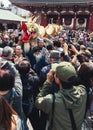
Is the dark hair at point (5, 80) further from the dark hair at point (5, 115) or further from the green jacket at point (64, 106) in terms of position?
the dark hair at point (5, 115)

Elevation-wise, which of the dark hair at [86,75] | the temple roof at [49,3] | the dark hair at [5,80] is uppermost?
the dark hair at [5,80]

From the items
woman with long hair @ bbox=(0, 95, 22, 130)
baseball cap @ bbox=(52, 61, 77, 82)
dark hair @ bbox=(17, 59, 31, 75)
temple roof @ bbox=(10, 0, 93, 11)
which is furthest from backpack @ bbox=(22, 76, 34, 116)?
temple roof @ bbox=(10, 0, 93, 11)

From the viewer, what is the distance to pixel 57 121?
10.1 ft

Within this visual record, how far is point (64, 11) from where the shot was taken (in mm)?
32688

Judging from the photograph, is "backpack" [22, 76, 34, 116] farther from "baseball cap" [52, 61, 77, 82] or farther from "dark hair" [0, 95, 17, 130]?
"dark hair" [0, 95, 17, 130]

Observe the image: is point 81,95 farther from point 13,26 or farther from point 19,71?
point 13,26

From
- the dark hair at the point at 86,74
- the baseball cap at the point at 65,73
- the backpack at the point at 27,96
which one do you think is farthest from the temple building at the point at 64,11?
the baseball cap at the point at 65,73

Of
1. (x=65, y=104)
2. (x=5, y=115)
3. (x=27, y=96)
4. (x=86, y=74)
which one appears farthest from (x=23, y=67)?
(x=5, y=115)

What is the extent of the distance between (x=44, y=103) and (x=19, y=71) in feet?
3.19

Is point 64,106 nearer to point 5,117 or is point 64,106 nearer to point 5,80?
point 5,80

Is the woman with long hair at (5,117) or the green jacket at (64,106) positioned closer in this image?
the woman with long hair at (5,117)

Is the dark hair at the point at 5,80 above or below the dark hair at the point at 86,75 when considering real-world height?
above

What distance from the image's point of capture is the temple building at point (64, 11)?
31688mm

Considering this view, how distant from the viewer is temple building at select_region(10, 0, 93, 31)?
104 feet
